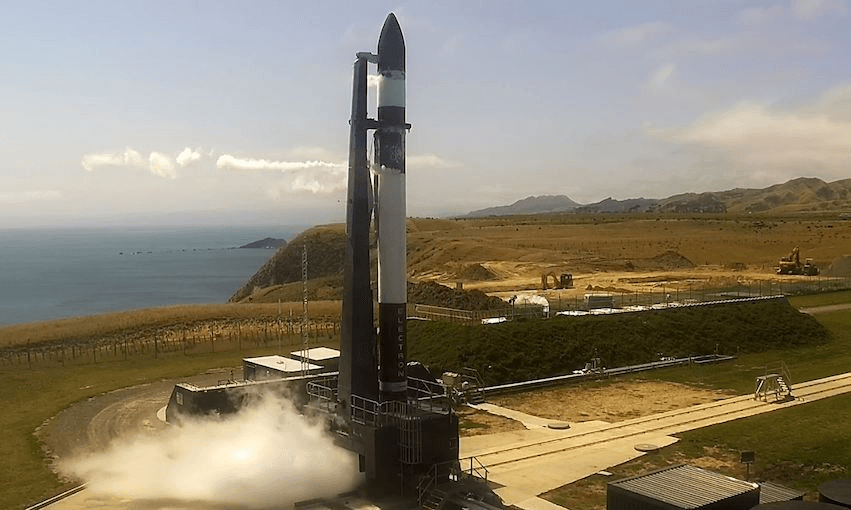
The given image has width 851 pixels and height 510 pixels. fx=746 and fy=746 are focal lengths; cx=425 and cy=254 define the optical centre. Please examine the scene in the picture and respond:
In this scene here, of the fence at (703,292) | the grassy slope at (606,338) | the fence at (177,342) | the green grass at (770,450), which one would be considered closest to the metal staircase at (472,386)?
the grassy slope at (606,338)

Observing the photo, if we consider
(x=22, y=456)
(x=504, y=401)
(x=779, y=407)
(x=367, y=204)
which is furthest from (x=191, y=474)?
(x=779, y=407)

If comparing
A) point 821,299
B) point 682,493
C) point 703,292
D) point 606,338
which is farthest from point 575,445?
point 821,299

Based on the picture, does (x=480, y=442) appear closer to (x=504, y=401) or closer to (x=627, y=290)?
(x=504, y=401)

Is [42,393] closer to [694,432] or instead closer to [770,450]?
[694,432]

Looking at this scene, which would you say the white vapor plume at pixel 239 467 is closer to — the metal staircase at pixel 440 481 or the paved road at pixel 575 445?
the metal staircase at pixel 440 481

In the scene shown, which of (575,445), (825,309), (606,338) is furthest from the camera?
(825,309)

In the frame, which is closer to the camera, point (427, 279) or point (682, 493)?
point (682, 493)
